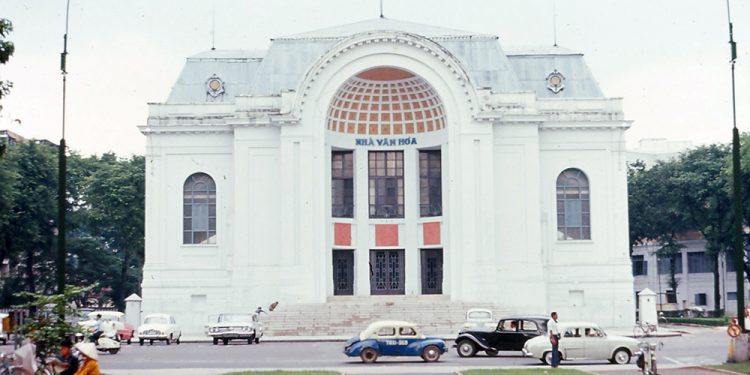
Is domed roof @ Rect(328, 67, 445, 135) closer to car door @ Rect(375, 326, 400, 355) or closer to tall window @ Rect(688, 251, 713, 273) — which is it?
car door @ Rect(375, 326, 400, 355)

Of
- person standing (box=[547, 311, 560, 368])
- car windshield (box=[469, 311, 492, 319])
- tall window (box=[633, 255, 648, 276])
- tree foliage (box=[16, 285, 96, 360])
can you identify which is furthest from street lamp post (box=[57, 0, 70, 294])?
tall window (box=[633, 255, 648, 276])

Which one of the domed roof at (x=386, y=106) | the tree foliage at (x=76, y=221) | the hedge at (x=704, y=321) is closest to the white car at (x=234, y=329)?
the domed roof at (x=386, y=106)

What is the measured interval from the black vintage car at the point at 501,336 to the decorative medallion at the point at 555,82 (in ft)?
79.2

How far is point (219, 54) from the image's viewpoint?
2338 inches

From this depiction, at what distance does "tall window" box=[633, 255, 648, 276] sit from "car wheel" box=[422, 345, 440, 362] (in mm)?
62186

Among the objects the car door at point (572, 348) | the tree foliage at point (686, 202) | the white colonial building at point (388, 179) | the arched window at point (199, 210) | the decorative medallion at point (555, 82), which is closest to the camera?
the car door at point (572, 348)

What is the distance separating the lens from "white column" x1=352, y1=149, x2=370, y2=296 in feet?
188

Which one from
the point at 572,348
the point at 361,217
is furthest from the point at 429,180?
the point at 572,348

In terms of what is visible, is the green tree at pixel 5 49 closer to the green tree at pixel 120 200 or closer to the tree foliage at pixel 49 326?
the tree foliage at pixel 49 326

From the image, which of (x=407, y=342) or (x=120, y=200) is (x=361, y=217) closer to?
(x=120, y=200)

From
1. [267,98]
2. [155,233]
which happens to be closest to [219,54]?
[267,98]

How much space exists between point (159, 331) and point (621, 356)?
19.7 meters

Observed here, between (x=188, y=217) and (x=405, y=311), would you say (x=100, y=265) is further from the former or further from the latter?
(x=405, y=311)

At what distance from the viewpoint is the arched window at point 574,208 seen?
185ft
